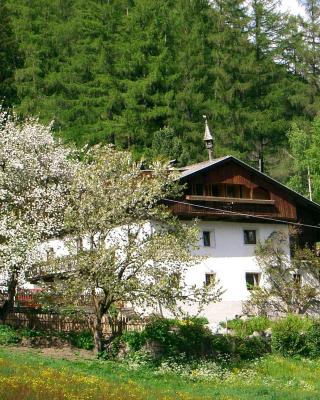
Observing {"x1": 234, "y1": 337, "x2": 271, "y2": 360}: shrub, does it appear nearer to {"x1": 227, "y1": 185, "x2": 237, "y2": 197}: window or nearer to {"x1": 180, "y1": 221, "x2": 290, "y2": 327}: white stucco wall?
{"x1": 180, "y1": 221, "x2": 290, "y2": 327}: white stucco wall

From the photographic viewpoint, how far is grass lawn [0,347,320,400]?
1602 cm

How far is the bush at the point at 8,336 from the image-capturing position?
25.9 metres

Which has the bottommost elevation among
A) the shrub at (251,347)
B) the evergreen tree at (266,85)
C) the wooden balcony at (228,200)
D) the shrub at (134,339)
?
the shrub at (251,347)

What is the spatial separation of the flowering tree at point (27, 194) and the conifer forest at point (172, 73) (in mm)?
24050

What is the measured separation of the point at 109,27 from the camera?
6266 centimetres

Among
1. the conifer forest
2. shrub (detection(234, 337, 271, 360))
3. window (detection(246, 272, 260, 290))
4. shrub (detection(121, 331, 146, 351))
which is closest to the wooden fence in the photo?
shrub (detection(121, 331, 146, 351))

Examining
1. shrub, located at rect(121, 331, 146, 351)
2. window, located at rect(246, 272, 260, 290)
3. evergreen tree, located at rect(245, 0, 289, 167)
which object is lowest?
shrub, located at rect(121, 331, 146, 351)

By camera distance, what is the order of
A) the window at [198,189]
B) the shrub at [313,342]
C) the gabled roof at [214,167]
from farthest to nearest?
the window at [198,189]
the gabled roof at [214,167]
the shrub at [313,342]

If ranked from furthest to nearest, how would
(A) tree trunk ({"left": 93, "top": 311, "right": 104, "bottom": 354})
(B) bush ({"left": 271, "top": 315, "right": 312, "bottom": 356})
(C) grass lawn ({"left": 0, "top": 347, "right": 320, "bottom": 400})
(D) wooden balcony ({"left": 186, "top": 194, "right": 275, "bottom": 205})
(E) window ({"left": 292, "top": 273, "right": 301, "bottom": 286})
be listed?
1. (E) window ({"left": 292, "top": 273, "right": 301, "bottom": 286})
2. (D) wooden balcony ({"left": 186, "top": 194, "right": 275, "bottom": 205})
3. (B) bush ({"left": 271, "top": 315, "right": 312, "bottom": 356})
4. (A) tree trunk ({"left": 93, "top": 311, "right": 104, "bottom": 354})
5. (C) grass lawn ({"left": 0, "top": 347, "right": 320, "bottom": 400})

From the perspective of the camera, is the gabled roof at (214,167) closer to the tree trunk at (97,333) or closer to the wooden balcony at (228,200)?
the wooden balcony at (228,200)

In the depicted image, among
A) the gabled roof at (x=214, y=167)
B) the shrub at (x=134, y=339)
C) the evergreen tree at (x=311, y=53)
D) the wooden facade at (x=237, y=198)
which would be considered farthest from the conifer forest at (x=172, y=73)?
the shrub at (x=134, y=339)

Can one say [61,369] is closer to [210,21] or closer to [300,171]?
[300,171]

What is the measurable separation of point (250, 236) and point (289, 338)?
12.0 metres

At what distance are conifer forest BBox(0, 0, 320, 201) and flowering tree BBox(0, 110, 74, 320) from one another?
78.9 feet
